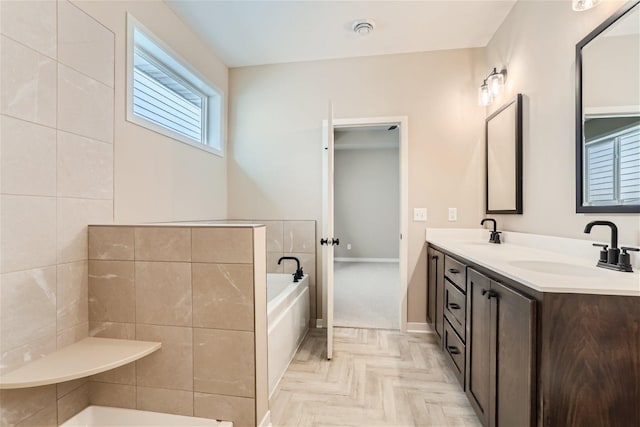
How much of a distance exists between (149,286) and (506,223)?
257 cm

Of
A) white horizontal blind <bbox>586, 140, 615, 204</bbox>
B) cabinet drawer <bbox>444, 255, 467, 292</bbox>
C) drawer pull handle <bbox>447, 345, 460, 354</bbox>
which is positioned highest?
white horizontal blind <bbox>586, 140, 615, 204</bbox>

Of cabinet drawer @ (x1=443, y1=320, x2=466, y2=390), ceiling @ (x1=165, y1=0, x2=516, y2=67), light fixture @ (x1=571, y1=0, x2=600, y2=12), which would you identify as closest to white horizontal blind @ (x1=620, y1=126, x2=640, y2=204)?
light fixture @ (x1=571, y1=0, x2=600, y2=12)

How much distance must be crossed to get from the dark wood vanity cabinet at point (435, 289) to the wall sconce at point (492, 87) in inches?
54.1

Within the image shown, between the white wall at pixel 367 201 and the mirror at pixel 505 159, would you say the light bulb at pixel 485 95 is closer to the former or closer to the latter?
the mirror at pixel 505 159

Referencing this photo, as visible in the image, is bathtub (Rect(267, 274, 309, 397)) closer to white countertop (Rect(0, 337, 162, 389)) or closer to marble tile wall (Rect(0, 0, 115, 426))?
white countertop (Rect(0, 337, 162, 389))

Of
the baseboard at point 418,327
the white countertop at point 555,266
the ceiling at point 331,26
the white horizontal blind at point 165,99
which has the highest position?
the ceiling at point 331,26

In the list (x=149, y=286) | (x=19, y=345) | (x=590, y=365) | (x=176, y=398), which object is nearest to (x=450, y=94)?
(x=590, y=365)

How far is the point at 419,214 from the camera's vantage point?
278 centimetres

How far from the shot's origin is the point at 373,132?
528cm

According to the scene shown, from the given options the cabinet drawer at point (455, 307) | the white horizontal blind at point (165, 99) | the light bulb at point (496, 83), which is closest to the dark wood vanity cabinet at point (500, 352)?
the cabinet drawer at point (455, 307)

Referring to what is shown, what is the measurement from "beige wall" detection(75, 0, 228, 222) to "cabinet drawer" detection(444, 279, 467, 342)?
83.7 inches

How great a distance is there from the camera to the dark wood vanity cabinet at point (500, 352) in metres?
1.02

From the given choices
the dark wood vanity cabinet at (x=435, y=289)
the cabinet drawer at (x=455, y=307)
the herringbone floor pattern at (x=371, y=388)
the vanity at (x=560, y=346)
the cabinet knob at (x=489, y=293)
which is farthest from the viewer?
the dark wood vanity cabinet at (x=435, y=289)

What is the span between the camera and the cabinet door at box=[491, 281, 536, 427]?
1.00 meters
